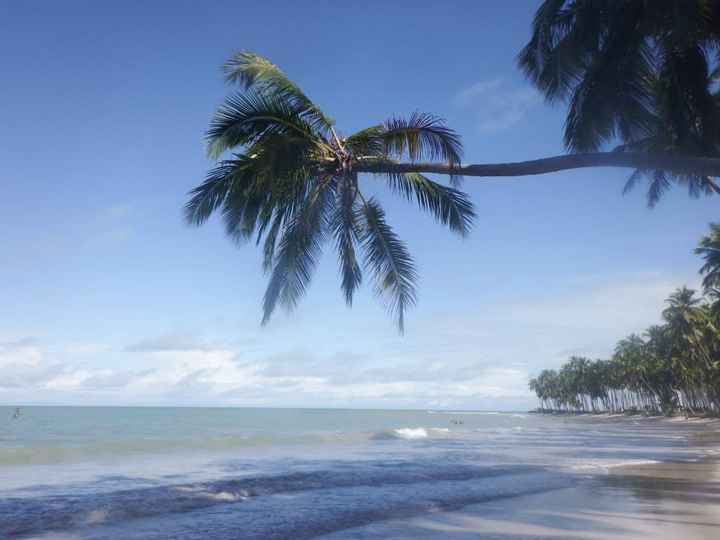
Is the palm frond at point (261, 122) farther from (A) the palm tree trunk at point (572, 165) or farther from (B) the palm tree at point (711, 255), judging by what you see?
(B) the palm tree at point (711, 255)

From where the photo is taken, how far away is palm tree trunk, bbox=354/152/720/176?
640 centimetres

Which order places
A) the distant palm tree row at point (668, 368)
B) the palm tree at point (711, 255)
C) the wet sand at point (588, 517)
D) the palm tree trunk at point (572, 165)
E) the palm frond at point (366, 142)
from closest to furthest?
the palm tree trunk at point (572, 165) < the wet sand at point (588, 517) < the palm frond at point (366, 142) < the palm tree at point (711, 255) < the distant palm tree row at point (668, 368)

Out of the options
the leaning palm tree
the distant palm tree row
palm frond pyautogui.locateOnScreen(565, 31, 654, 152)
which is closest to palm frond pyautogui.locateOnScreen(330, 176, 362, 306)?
the leaning palm tree

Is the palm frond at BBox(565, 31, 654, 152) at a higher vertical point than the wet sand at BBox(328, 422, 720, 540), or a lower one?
higher

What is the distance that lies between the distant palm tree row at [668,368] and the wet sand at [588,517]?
→ 26182mm

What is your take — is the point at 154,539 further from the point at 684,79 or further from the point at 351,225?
the point at 684,79

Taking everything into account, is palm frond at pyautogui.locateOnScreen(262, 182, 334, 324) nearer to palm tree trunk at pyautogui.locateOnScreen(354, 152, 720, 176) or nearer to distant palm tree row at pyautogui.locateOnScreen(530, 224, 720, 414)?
palm tree trunk at pyautogui.locateOnScreen(354, 152, 720, 176)

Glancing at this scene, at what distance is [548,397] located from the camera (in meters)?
127

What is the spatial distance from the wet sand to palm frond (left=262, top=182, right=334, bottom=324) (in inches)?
142

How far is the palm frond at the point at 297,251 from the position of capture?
8.62 meters

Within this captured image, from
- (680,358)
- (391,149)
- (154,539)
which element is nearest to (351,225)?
(391,149)

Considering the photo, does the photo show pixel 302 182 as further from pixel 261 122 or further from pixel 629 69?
pixel 629 69

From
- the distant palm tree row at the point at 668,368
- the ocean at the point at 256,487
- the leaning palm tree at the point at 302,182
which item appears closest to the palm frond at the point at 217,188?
the leaning palm tree at the point at 302,182

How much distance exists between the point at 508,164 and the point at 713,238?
31506mm
